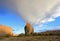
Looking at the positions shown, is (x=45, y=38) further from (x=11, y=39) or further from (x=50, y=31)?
(x=11, y=39)

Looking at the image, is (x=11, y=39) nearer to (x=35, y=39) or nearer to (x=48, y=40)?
(x=35, y=39)

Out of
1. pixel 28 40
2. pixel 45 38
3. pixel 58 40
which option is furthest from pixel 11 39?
pixel 58 40

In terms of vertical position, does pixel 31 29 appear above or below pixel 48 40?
above

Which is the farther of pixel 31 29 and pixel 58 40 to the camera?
pixel 31 29

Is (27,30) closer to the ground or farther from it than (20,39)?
farther from it

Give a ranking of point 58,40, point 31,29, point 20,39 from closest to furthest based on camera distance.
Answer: point 58,40 < point 20,39 < point 31,29

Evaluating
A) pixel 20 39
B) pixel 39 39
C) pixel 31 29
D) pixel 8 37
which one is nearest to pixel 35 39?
pixel 39 39

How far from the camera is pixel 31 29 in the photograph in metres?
13.7

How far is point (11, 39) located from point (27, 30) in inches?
134

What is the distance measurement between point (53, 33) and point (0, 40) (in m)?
3.47

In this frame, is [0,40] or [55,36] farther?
[0,40]

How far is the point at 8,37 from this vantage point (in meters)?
11.4

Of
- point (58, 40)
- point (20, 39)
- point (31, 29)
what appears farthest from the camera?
point (31, 29)

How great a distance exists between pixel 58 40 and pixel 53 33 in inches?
38.1
